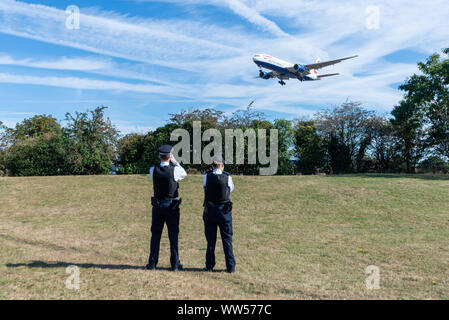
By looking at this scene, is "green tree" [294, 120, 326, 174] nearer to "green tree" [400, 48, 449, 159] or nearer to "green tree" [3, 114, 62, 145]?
"green tree" [400, 48, 449, 159]

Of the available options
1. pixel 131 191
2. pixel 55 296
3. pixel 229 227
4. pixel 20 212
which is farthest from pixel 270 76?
pixel 55 296

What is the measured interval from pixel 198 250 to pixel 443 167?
31.8m

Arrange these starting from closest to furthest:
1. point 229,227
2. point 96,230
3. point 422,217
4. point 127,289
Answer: point 127,289 < point 229,227 < point 96,230 < point 422,217

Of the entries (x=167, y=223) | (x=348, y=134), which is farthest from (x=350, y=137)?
(x=167, y=223)

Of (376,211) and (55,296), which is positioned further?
(376,211)

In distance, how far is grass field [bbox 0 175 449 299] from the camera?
19.1 ft

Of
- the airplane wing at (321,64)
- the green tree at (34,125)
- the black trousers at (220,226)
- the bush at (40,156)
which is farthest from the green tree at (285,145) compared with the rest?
the green tree at (34,125)

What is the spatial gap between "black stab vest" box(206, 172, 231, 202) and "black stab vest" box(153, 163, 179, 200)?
721 millimetres

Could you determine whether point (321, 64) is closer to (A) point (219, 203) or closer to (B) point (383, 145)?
(B) point (383, 145)

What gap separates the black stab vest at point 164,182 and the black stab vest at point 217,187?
2.36 ft

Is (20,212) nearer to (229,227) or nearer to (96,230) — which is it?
(96,230)

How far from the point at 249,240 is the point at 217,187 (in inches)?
155

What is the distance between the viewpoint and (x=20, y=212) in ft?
47.5

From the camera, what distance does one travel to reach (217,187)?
6.60 metres
